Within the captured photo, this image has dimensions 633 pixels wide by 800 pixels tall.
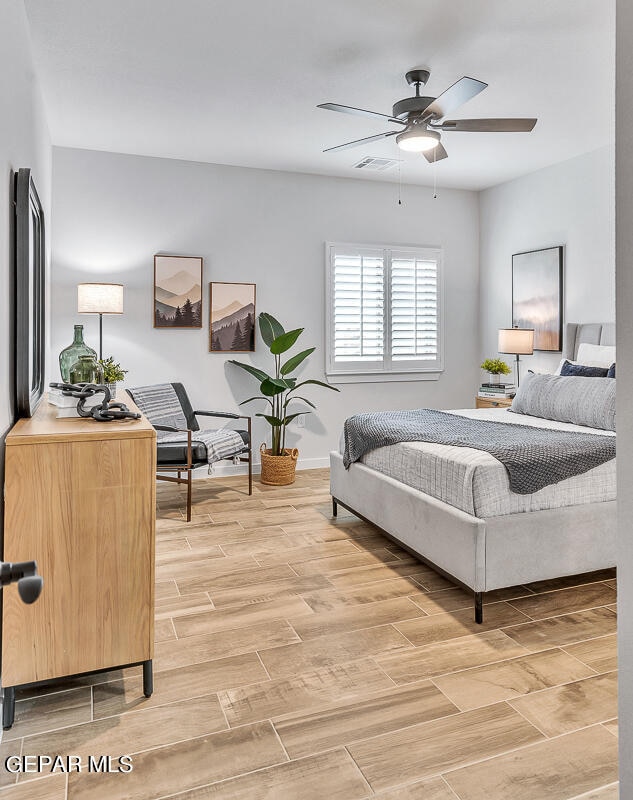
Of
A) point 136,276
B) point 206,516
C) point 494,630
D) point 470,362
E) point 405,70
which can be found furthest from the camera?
point 470,362

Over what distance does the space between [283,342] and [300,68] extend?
2291mm

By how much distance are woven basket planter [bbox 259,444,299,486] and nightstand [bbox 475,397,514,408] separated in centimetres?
189

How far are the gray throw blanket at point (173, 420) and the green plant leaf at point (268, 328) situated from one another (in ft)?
3.15

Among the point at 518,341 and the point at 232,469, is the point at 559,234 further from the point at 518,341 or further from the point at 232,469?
the point at 232,469

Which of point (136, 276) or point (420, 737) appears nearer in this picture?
point (420, 737)

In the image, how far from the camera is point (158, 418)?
15.5ft

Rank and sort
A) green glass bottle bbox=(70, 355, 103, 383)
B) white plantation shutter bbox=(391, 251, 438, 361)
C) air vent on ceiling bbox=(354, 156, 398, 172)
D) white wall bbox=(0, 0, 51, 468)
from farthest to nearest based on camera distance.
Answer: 1. white plantation shutter bbox=(391, 251, 438, 361)
2. air vent on ceiling bbox=(354, 156, 398, 172)
3. green glass bottle bbox=(70, 355, 103, 383)
4. white wall bbox=(0, 0, 51, 468)

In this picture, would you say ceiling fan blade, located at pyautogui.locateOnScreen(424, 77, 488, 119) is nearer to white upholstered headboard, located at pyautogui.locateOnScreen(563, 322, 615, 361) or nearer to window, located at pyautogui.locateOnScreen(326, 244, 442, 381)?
white upholstered headboard, located at pyautogui.locateOnScreen(563, 322, 615, 361)

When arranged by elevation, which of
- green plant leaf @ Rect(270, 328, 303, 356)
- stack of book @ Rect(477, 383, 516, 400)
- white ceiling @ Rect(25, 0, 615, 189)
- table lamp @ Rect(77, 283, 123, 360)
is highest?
white ceiling @ Rect(25, 0, 615, 189)

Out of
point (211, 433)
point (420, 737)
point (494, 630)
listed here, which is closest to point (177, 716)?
point (420, 737)

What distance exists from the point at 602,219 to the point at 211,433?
11.6 feet

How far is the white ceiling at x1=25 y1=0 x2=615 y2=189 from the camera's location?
289 cm

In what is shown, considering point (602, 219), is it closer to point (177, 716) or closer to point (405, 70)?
point (405, 70)

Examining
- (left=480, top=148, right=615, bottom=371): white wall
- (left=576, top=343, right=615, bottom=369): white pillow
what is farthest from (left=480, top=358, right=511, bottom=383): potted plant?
(left=576, top=343, right=615, bottom=369): white pillow
